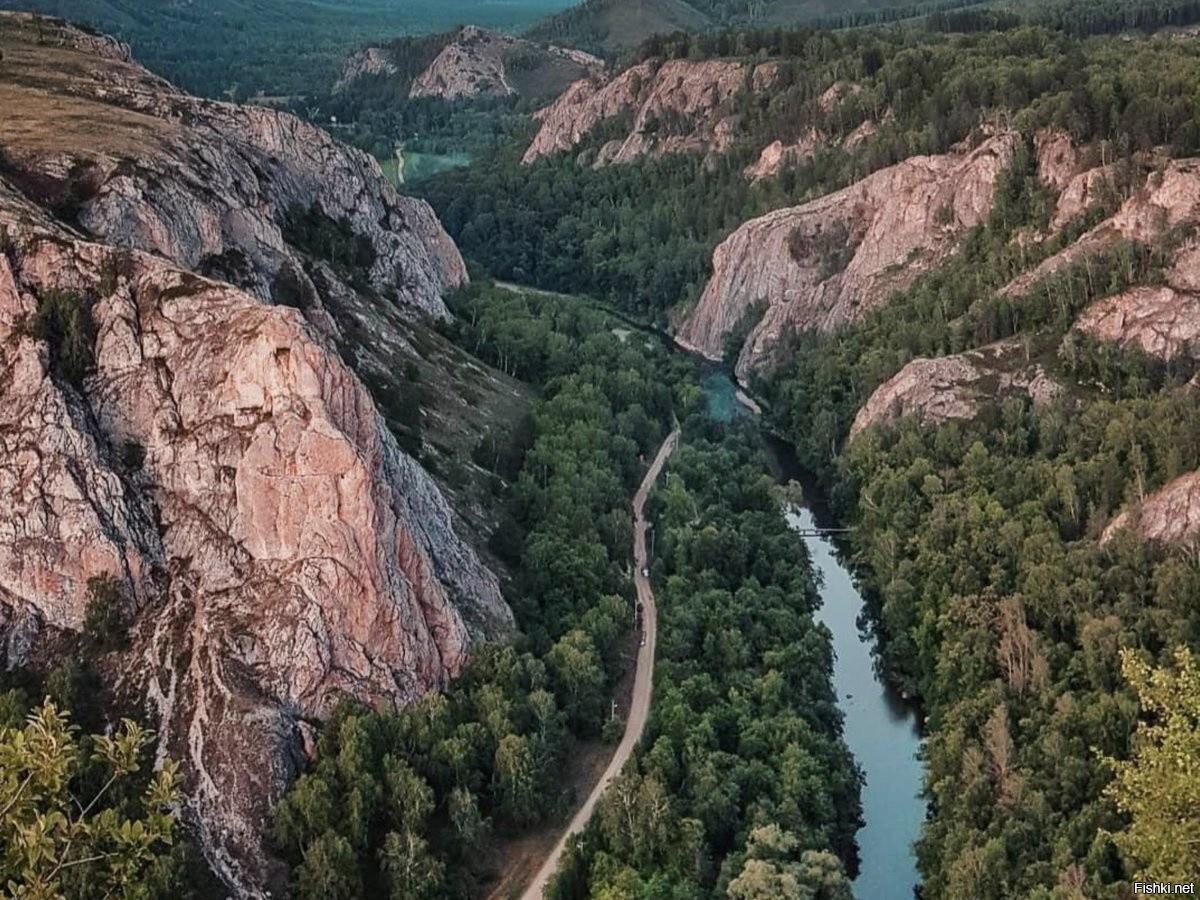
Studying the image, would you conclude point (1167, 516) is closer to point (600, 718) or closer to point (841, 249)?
point (600, 718)

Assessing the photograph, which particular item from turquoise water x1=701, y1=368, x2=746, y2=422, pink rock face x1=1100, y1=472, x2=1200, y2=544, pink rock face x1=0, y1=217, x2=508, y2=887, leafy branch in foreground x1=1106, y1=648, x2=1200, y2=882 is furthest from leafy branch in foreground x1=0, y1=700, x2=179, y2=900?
turquoise water x1=701, y1=368, x2=746, y2=422

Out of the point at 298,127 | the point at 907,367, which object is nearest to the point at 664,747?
the point at 907,367

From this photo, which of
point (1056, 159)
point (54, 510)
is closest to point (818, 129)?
point (1056, 159)

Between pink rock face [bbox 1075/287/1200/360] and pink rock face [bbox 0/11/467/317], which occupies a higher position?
pink rock face [bbox 0/11/467/317]

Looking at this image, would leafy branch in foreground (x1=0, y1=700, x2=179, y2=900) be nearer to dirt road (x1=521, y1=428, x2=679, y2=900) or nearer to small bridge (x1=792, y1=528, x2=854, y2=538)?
dirt road (x1=521, y1=428, x2=679, y2=900)

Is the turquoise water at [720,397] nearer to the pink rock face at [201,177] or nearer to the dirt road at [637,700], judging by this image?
the dirt road at [637,700]

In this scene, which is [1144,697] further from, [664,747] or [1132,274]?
[1132,274]

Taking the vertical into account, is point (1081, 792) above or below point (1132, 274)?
below
